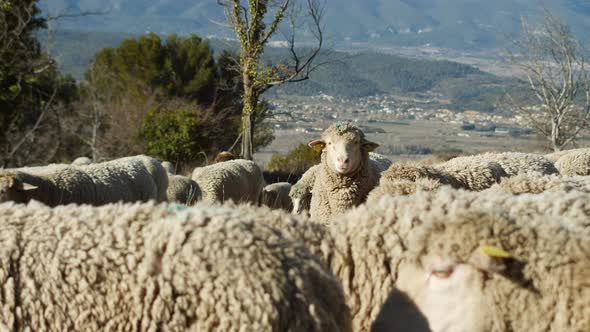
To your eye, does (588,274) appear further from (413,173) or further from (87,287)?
(413,173)

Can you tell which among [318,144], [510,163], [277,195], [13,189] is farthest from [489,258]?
[277,195]

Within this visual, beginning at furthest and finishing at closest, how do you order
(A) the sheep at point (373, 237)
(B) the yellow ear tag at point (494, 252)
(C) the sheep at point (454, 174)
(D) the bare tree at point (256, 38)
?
(D) the bare tree at point (256, 38)
(C) the sheep at point (454, 174)
(A) the sheep at point (373, 237)
(B) the yellow ear tag at point (494, 252)

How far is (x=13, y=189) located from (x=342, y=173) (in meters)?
3.46

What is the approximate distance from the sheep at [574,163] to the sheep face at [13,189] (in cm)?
820

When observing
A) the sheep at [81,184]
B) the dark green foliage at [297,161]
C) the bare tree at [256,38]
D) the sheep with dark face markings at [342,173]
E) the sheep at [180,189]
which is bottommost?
the dark green foliage at [297,161]

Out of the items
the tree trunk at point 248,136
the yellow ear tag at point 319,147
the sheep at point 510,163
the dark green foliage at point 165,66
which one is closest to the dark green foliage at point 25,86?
the dark green foliage at point 165,66

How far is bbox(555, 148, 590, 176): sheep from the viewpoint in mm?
11953

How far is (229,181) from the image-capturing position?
12656 millimetres

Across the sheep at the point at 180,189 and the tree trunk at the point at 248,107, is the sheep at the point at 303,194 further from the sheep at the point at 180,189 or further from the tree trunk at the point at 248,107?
the tree trunk at the point at 248,107

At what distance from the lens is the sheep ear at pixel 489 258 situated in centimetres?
321

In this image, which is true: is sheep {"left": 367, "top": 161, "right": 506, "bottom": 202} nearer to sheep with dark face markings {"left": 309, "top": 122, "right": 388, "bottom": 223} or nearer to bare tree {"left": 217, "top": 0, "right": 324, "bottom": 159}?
sheep with dark face markings {"left": 309, "top": 122, "right": 388, "bottom": 223}

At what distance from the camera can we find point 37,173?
29.2ft

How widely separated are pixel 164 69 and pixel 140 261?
3466cm

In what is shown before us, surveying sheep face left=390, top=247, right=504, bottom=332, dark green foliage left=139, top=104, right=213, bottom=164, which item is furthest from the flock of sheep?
dark green foliage left=139, top=104, right=213, bottom=164
